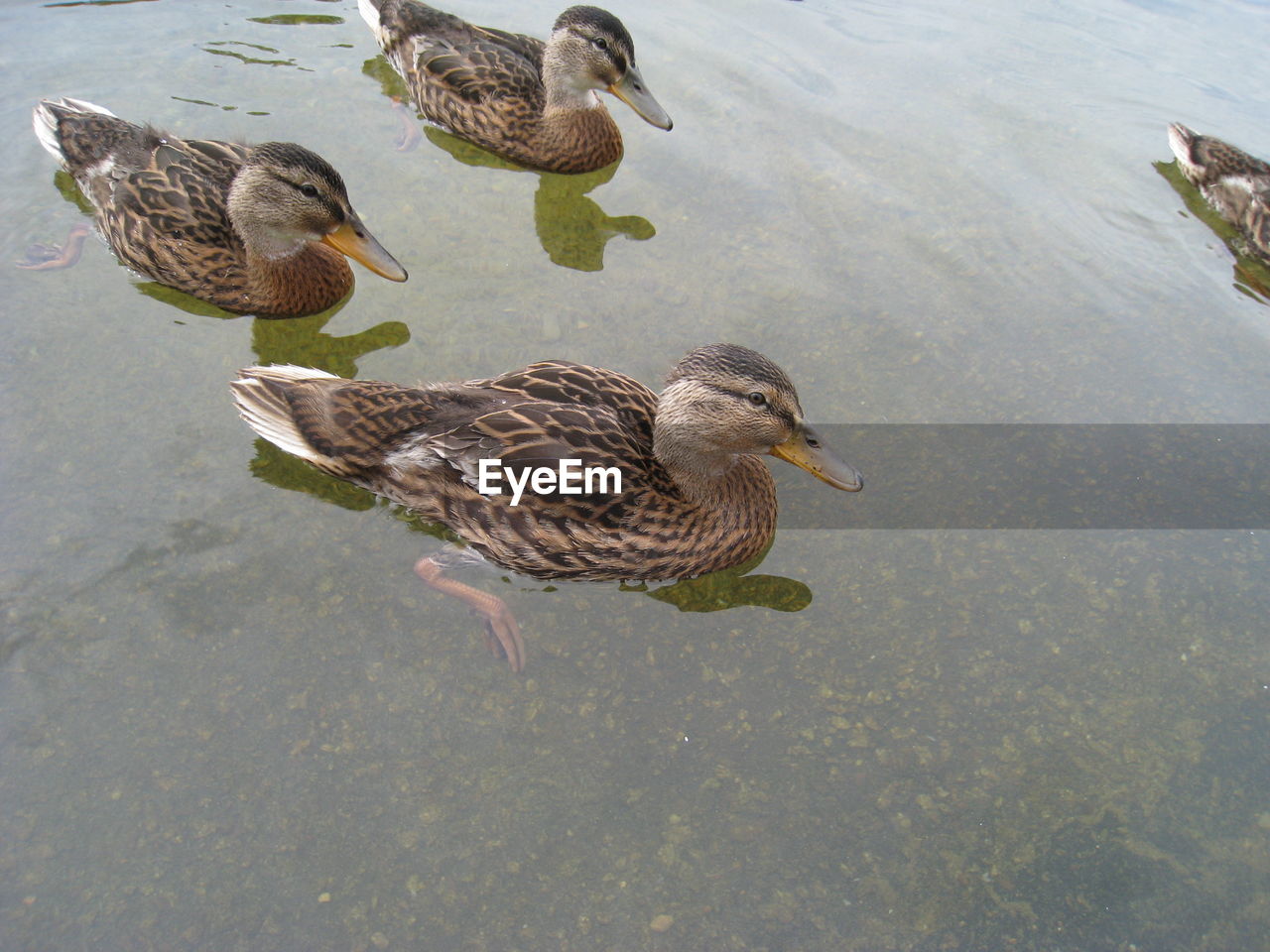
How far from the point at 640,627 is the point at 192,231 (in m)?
3.18

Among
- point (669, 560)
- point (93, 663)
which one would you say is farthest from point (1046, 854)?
point (93, 663)

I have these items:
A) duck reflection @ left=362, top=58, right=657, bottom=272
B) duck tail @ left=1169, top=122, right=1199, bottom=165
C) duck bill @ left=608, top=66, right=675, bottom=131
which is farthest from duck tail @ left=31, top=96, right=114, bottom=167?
duck tail @ left=1169, top=122, right=1199, bottom=165

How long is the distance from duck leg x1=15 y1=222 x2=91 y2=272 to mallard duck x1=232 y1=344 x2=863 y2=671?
6.55 ft

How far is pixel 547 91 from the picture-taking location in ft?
20.7

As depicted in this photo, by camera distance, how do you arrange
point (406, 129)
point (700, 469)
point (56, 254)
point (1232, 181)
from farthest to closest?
point (406, 129) → point (1232, 181) → point (56, 254) → point (700, 469)

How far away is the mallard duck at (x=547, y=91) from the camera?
6.16 m

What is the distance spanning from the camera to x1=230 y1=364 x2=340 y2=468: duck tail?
4.08 m

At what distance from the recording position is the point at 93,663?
3.63m

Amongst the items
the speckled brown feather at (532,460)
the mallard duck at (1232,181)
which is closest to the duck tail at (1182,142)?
the mallard duck at (1232,181)

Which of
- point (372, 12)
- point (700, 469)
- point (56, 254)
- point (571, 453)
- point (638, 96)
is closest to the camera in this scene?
point (571, 453)

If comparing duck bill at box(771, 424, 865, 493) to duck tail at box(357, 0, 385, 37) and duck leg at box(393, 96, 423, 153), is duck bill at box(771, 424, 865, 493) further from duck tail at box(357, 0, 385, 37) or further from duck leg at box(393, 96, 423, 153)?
duck tail at box(357, 0, 385, 37)

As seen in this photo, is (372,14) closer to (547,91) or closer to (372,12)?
(372,12)

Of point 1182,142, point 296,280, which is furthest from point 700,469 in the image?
point 1182,142
